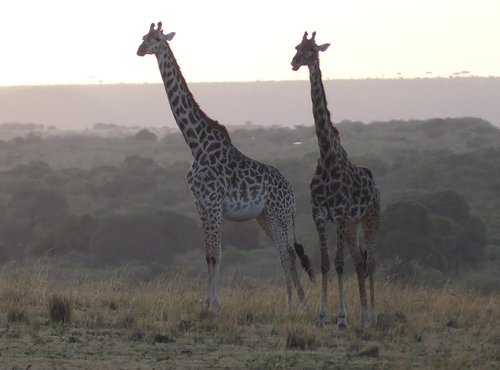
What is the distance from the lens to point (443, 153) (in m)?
55.2

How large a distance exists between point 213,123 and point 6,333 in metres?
4.07

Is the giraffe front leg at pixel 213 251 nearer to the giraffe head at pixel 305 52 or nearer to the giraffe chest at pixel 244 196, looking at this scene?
the giraffe chest at pixel 244 196

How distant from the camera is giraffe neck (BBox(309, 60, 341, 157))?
13.3 meters

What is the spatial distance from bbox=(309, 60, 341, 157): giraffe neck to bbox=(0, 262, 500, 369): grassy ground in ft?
6.28

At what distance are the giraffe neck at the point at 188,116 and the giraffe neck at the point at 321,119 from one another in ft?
4.95

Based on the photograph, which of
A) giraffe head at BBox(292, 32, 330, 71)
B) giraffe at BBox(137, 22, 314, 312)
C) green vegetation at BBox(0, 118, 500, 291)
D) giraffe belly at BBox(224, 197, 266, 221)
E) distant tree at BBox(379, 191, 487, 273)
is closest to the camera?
giraffe head at BBox(292, 32, 330, 71)

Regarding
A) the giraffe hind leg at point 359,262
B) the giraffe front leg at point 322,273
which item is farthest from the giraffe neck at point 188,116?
the giraffe front leg at point 322,273

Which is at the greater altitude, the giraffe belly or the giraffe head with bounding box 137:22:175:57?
the giraffe head with bounding box 137:22:175:57

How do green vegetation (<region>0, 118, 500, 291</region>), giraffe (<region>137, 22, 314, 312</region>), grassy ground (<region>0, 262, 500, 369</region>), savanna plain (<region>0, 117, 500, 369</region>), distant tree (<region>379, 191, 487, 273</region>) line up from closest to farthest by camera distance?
grassy ground (<region>0, 262, 500, 369</region>) < savanna plain (<region>0, 117, 500, 369</region>) < giraffe (<region>137, 22, 314, 312</region>) < distant tree (<region>379, 191, 487, 273</region>) < green vegetation (<region>0, 118, 500, 291</region>)

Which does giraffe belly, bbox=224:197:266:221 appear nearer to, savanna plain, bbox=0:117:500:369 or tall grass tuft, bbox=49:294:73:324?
savanna plain, bbox=0:117:500:369

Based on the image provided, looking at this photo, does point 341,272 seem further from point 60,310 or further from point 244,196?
point 60,310

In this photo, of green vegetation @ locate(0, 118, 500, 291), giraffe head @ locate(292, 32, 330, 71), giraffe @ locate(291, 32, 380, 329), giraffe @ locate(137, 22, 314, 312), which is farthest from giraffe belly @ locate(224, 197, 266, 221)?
green vegetation @ locate(0, 118, 500, 291)

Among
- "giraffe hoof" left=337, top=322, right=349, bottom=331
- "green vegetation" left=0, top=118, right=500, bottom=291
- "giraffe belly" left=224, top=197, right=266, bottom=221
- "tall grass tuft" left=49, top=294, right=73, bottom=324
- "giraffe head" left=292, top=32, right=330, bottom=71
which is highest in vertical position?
"giraffe head" left=292, top=32, right=330, bottom=71

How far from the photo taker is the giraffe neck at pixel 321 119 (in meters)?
13.3
